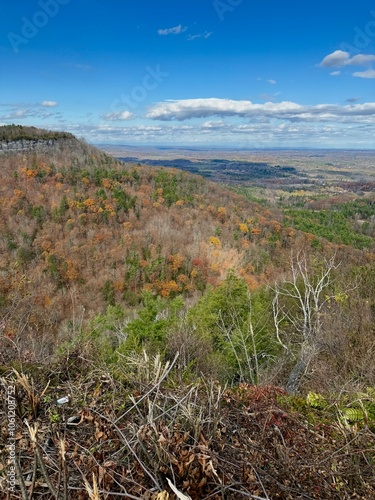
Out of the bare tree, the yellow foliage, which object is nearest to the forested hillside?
the bare tree

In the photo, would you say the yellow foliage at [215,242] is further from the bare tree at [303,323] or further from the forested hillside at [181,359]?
the bare tree at [303,323]

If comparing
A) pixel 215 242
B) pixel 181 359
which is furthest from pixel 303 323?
pixel 215 242

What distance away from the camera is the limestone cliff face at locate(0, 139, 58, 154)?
194 feet

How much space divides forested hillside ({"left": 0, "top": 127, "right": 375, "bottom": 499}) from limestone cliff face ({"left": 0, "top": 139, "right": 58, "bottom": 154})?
11.6 metres

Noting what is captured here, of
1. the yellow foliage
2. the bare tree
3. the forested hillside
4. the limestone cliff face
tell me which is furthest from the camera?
the limestone cliff face

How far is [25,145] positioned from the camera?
62.1 metres

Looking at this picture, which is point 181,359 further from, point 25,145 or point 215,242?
point 25,145

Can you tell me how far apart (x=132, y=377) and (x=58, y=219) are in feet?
162

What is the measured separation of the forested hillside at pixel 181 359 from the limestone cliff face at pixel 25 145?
1163 cm

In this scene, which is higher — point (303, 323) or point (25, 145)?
point (25, 145)

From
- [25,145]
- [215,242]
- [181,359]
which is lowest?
[215,242]

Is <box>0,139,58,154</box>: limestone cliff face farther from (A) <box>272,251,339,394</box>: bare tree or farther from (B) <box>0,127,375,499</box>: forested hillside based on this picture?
(A) <box>272,251,339,394</box>: bare tree

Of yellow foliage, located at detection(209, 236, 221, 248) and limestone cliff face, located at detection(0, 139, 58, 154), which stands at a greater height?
limestone cliff face, located at detection(0, 139, 58, 154)

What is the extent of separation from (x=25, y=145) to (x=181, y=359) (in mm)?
64996
